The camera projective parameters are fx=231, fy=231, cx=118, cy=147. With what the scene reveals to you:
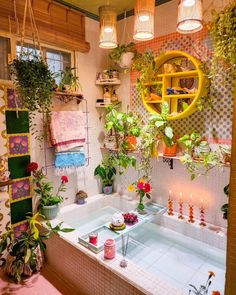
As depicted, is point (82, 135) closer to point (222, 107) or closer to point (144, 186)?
point (144, 186)

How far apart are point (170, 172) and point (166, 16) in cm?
171

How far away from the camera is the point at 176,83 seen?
249 centimetres

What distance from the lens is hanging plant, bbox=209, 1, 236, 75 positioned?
1267 millimetres

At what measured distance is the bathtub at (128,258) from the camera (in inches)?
64.5

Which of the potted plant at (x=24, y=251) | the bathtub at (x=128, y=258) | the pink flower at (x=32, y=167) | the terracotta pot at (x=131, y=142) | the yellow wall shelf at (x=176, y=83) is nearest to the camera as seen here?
the bathtub at (x=128, y=258)

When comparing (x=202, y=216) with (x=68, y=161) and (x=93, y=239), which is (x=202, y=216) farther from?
(x=68, y=161)

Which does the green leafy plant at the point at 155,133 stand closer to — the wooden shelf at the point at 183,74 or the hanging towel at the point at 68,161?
the wooden shelf at the point at 183,74

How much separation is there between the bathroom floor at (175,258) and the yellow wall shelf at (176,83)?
1.32 meters

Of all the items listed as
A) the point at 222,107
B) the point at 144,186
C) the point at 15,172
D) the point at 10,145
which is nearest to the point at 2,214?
the point at 15,172

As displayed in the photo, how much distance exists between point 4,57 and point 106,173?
5.80ft

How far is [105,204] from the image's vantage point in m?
Result: 3.10

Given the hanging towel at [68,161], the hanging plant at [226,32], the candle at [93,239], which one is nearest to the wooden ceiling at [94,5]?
the hanging plant at [226,32]

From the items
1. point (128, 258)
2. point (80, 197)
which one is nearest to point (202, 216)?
point (128, 258)

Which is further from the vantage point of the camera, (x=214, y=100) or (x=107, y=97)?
(x=107, y=97)
